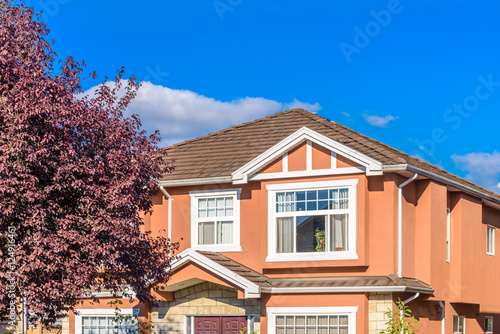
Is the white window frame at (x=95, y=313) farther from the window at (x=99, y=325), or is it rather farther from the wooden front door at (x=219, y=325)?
the wooden front door at (x=219, y=325)

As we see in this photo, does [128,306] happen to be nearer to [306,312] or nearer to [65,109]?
[306,312]

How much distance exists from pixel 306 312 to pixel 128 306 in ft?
18.6

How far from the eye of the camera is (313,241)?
20.5 metres

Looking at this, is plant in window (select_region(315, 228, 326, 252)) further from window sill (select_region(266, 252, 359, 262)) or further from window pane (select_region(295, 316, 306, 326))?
window pane (select_region(295, 316, 306, 326))

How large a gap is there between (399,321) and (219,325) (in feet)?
17.4

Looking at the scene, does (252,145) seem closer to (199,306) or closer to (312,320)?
(199,306)

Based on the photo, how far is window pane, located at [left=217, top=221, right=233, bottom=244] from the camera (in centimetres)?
2217

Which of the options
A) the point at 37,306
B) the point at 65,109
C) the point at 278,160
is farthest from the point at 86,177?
the point at 278,160

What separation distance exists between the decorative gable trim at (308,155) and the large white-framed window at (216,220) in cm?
87

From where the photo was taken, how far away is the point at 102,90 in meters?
16.2

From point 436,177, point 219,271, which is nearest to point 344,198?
point 436,177

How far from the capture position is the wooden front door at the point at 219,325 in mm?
20875

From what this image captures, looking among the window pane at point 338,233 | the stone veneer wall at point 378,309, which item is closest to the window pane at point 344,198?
the window pane at point 338,233

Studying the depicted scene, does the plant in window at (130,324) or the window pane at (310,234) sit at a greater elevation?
the window pane at (310,234)
